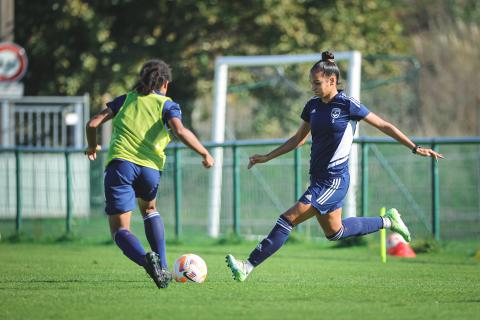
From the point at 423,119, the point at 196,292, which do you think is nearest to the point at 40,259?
the point at 196,292

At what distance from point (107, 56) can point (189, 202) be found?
7.67m

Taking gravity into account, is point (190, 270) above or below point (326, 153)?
below

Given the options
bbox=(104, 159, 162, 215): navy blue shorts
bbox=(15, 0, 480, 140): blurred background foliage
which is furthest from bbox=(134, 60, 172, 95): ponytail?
bbox=(15, 0, 480, 140): blurred background foliage

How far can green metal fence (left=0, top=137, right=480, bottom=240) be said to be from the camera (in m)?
16.6

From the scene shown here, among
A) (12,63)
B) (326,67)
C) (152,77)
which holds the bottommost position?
(152,77)

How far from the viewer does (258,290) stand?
8766 millimetres

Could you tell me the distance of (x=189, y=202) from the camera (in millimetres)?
18266

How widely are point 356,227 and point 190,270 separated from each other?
5.50ft

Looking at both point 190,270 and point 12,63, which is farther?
point 12,63

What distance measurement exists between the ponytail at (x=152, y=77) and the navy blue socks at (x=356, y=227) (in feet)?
7.17

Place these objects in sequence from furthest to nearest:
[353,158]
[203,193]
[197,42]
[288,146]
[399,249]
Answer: [197,42] < [203,193] < [353,158] < [399,249] < [288,146]

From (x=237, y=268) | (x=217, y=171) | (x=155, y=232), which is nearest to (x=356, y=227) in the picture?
(x=237, y=268)

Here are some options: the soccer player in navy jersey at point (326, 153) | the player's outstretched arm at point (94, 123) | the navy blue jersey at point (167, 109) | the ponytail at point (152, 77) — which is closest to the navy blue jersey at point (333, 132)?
the soccer player in navy jersey at point (326, 153)

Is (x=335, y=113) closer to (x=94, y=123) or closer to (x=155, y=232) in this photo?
(x=155, y=232)
